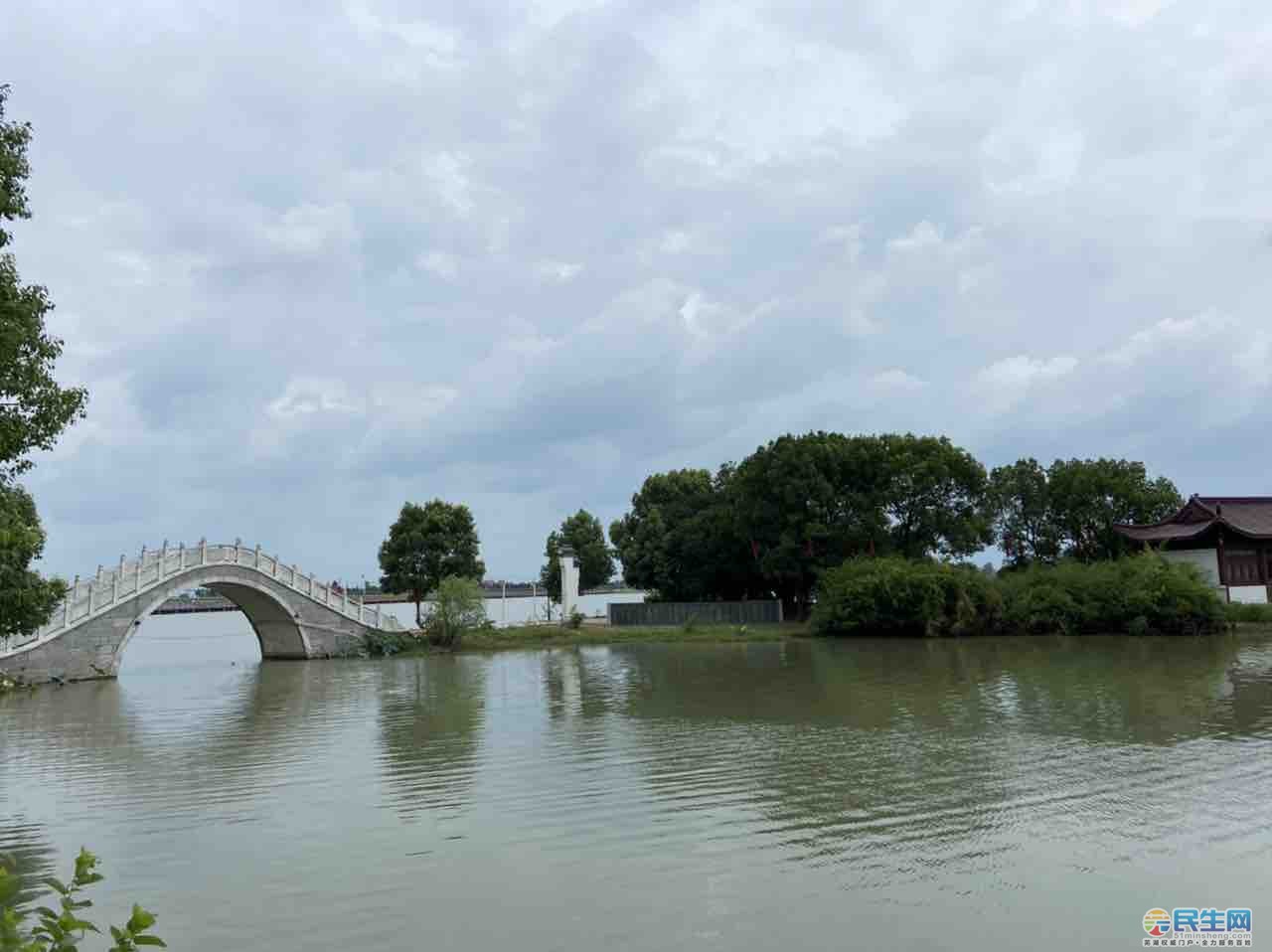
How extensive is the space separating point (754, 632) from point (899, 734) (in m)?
22.4

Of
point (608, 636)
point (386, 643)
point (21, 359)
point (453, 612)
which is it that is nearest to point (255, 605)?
point (386, 643)

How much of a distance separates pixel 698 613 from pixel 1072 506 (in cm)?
1566

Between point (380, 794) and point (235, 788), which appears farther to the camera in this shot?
point (235, 788)

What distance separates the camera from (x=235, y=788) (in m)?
10.4

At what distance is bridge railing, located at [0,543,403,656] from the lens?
2484cm

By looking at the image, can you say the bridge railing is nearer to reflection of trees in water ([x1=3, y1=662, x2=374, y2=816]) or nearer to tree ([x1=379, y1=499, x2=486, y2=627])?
reflection of trees in water ([x1=3, y1=662, x2=374, y2=816])

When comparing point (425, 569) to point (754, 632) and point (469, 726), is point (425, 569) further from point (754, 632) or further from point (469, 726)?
point (469, 726)

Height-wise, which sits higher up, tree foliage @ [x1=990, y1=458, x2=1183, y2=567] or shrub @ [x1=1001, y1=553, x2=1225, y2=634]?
tree foliage @ [x1=990, y1=458, x2=1183, y2=567]

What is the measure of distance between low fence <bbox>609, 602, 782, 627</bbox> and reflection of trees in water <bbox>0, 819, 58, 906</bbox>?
3065cm

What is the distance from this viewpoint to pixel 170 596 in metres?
27.5

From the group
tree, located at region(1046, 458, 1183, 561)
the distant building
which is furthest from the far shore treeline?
the distant building

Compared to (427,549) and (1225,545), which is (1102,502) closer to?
(1225,545)

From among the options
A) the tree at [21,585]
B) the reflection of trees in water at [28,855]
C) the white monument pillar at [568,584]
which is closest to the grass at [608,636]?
the white monument pillar at [568,584]

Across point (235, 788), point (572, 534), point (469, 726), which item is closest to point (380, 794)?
point (235, 788)
